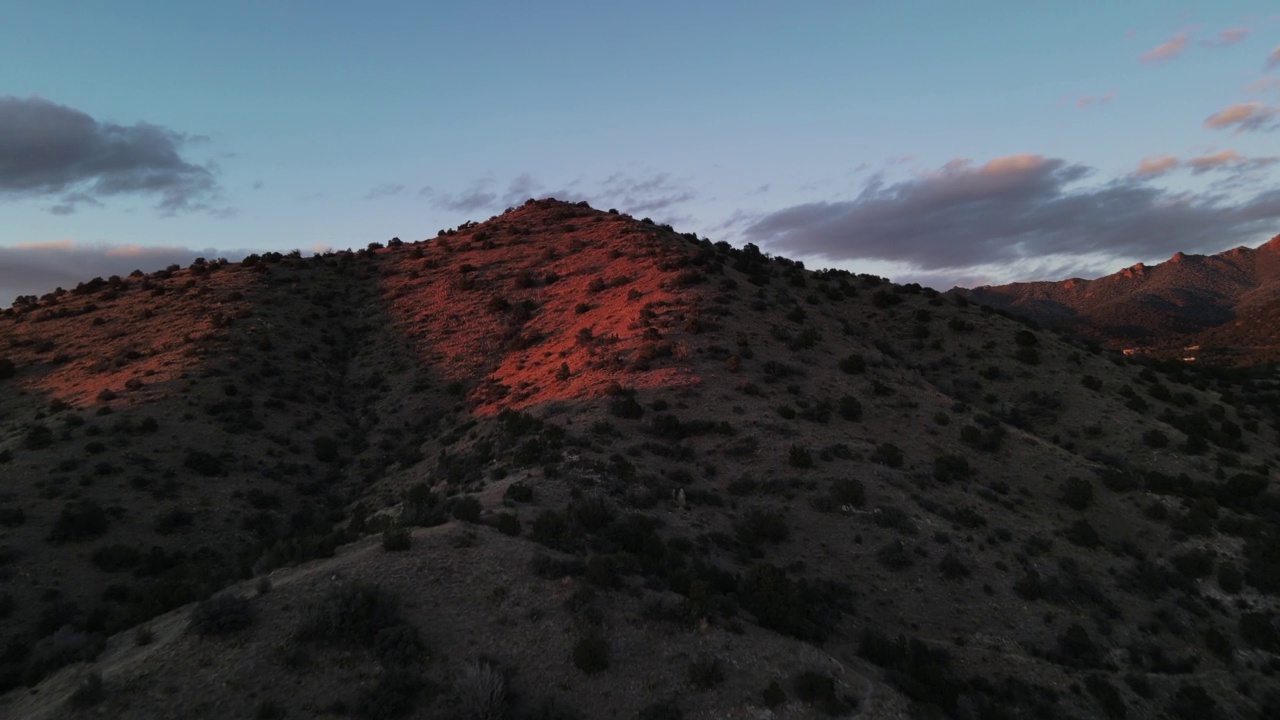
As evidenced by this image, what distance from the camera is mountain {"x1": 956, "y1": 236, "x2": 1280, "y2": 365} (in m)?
87.4

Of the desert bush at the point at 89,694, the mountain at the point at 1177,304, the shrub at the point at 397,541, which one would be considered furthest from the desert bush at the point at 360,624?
the mountain at the point at 1177,304

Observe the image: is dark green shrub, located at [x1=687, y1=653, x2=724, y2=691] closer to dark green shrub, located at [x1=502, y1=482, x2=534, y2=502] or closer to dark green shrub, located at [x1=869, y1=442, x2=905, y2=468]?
dark green shrub, located at [x1=502, y1=482, x2=534, y2=502]

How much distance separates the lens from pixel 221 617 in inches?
518

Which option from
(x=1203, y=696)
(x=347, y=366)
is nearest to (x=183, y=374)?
(x=347, y=366)

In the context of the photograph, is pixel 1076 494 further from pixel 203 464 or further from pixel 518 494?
pixel 203 464

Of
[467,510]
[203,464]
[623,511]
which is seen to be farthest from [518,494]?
[203,464]

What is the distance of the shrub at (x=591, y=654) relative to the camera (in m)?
13.7

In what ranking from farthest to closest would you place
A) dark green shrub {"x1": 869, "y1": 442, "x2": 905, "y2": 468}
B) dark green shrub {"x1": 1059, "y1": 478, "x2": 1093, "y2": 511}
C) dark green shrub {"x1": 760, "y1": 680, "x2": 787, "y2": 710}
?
dark green shrub {"x1": 869, "y1": 442, "x2": 905, "y2": 468}
dark green shrub {"x1": 1059, "y1": 478, "x2": 1093, "y2": 511}
dark green shrub {"x1": 760, "y1": 680, "x2": 787, "y2": 710}

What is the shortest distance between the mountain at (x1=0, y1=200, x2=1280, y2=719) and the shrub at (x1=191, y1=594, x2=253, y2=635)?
0.23 ft

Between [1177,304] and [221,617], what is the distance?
170403 millimetres

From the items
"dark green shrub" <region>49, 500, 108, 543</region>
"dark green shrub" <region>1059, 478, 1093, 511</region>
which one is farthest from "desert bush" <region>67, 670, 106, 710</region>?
"dark green shrub" <region>1059, 478, 1093, 511</region>

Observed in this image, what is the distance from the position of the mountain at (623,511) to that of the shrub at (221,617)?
71 mm

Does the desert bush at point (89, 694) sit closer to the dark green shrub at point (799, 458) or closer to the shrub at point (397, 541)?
the shrub at point (397, 541)

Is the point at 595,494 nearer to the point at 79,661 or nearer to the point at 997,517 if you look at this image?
the point at 79,661
